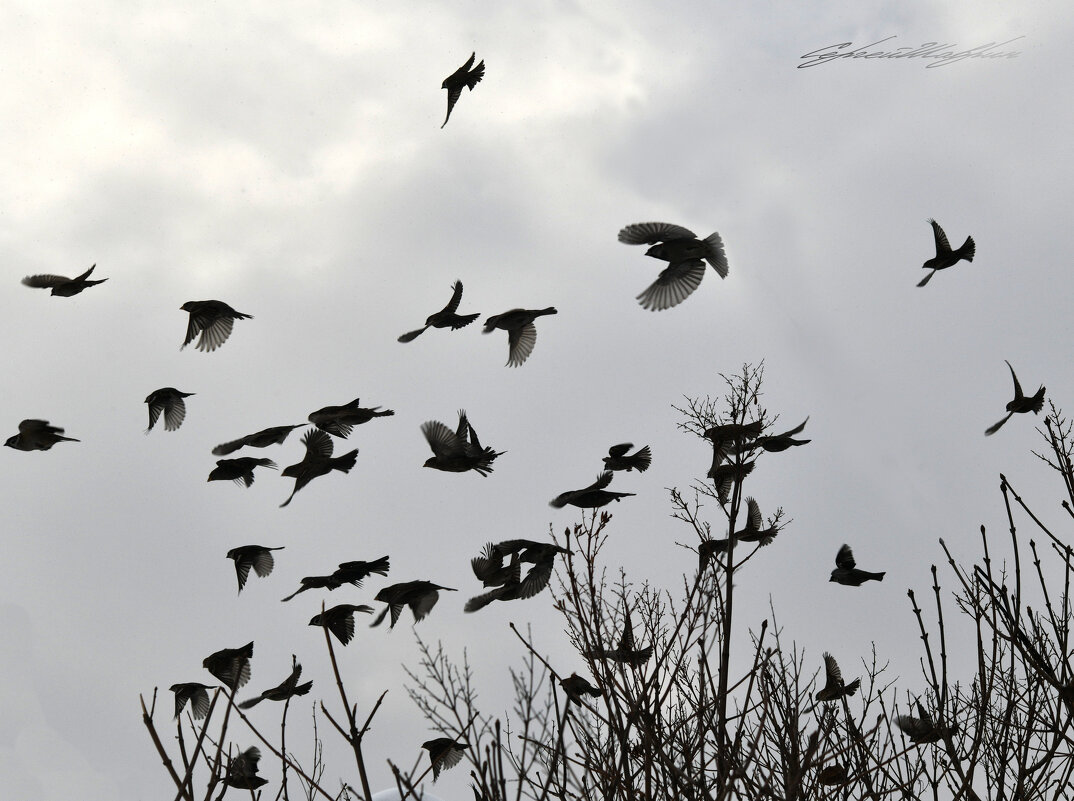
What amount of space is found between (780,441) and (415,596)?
9.37 ft

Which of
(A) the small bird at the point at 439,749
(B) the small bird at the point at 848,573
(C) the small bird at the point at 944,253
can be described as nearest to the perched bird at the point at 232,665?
(A) the small bird at the point at 439,749

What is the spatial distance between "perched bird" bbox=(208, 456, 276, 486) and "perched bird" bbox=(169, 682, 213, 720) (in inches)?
70.2

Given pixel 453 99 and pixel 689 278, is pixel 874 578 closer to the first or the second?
pixel 689 278

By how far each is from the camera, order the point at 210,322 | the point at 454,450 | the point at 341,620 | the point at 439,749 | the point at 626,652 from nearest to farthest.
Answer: the point at 439,749, the point at 626,652, the point at 341,620, the point at 454,450, the point at 210,322

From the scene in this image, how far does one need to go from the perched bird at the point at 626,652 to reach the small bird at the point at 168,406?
4689 millimetres

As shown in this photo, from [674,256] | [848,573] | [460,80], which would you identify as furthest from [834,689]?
[460,80]

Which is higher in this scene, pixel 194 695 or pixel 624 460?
pixel 624 460

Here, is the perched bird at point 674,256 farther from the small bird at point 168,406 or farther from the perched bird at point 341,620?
the small bird at point 168,406

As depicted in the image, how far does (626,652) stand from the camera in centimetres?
455

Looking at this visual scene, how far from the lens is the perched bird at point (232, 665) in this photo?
15.9ft

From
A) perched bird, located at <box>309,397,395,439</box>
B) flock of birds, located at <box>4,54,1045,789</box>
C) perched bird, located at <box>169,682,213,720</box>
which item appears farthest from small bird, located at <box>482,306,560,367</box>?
perched bird, located at <box>169,682,213,720</box>

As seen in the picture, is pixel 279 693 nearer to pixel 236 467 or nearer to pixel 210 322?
pixel 236 467

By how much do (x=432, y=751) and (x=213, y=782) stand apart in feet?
3.06

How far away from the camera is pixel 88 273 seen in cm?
766
